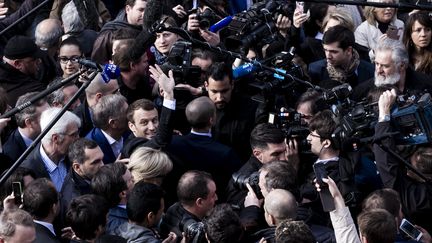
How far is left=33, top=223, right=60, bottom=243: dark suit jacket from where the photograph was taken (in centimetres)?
876

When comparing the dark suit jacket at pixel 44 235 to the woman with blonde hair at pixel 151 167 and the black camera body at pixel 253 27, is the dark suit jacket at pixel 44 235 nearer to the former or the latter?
the woman with blonde hair at pixel 151 167

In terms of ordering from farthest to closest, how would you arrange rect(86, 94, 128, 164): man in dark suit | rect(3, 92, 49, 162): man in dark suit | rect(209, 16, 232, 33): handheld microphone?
rect(209, 16, 232, 33): handheld microphone < rect(3, 92, 49, 162): man in dark suit < rect(86, 94, 128, 164): man in dark suit

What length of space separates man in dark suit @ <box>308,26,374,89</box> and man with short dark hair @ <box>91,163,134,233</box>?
117 inches

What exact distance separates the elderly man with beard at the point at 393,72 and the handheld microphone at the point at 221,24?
1.38 metres

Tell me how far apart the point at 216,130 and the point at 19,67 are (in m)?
2.28

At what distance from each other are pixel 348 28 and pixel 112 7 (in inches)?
121

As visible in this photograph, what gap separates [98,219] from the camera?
342 inches

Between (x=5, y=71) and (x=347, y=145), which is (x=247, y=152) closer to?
(x=347, y=145)

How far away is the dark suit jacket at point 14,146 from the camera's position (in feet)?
34.8

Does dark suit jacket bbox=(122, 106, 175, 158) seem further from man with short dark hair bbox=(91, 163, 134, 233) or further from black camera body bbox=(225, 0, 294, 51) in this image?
black camera body bbox=(225, 0, 294, 51)

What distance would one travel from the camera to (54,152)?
10.3m

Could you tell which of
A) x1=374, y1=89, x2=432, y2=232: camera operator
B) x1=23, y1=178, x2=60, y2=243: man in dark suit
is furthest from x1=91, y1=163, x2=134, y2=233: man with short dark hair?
x1=374, y1=89, x2=432, y2=232: camera operator

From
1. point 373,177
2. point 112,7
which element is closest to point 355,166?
point 373,177

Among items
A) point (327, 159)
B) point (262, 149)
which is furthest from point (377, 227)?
point (262, 149)
